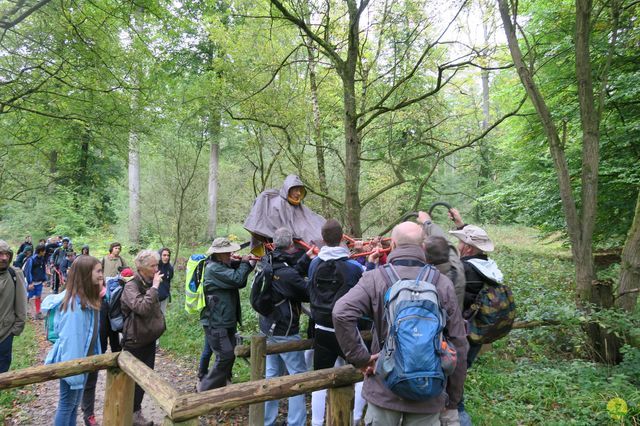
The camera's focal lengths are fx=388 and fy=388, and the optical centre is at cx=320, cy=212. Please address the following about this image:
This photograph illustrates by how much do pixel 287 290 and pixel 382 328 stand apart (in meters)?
1.68

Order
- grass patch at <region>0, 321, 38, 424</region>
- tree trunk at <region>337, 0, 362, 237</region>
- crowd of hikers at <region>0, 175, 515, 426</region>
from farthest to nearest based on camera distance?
tree trunk at <region>337, 0, 362, 237</region>, grass patch at <region>0, 321, 38, 424</region>, crowd of hikers at <region>0, 175, 515, 426</region>

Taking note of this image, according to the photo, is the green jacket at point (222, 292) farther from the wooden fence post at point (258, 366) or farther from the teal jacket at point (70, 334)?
the teal jacket at point (70, 334)

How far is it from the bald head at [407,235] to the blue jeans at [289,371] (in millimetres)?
2201

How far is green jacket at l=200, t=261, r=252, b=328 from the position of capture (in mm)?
4699

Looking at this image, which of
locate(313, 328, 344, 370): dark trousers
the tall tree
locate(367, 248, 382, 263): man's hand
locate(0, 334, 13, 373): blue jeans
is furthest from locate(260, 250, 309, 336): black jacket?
Answer: the tall tree

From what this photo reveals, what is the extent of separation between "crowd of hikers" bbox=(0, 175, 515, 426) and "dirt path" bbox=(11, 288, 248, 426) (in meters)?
0.55

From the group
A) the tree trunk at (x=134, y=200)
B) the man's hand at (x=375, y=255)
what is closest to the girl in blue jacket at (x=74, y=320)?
the man's hand at (x=375, y=255)

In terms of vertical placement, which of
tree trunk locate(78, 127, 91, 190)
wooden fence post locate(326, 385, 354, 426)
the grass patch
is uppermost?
tree trunk locate(78, 127, 91, 190)

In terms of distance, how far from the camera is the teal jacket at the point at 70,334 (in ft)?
12.3

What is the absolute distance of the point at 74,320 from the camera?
3.83 metres

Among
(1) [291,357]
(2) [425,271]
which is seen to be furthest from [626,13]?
(1) [291,357]

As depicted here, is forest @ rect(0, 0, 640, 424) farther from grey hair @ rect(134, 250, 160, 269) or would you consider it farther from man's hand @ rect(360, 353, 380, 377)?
grey hair @ rect(134, 250, 160, 269)

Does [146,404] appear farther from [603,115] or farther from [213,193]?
[213,193]

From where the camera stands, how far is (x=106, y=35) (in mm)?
7820
